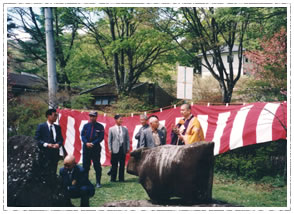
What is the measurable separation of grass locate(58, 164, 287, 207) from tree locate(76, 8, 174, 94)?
28.9 feet

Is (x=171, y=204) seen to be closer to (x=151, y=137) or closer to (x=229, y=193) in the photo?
(x=229, y=193)

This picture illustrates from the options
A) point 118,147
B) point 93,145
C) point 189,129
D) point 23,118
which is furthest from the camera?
point 23,118

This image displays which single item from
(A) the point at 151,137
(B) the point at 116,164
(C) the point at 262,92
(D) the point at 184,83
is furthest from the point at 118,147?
(C) the point at 262,92

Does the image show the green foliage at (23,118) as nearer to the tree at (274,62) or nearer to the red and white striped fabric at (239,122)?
the red and white striped fabric at (239,122)

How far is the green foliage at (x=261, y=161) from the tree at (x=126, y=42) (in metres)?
8.39

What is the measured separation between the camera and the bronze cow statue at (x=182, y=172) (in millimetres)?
3943

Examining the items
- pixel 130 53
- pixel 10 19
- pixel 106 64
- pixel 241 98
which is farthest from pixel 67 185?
pixel 241 98

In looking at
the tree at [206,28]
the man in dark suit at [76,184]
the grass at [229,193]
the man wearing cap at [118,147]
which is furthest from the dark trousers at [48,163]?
the tree at [206,28]

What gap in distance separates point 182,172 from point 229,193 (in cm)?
233

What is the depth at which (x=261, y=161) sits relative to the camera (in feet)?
21.6

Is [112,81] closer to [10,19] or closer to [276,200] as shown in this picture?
[10,19]
